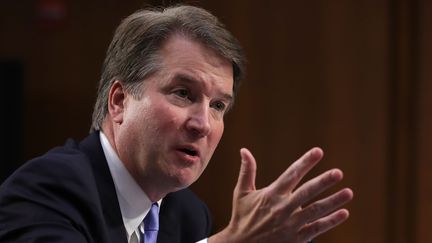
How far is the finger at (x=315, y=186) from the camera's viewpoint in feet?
4.49

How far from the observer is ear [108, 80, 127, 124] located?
1.87m

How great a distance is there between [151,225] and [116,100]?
34cm

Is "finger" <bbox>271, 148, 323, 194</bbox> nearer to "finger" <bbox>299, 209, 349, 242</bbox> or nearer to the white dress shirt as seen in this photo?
"finger" <bbox>299, 209, 349, 242</bbox>

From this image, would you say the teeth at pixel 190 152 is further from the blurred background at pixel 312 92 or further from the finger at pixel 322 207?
the blurred background at pixel 312 92

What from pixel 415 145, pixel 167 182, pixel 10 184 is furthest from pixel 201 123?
pixel 415 145

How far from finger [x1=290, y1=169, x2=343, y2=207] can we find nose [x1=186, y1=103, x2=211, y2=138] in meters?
0.38

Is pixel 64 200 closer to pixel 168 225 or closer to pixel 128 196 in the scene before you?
pixel 128 196

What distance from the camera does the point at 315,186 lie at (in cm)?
139

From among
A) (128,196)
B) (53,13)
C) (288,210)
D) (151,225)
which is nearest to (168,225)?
(151,225)

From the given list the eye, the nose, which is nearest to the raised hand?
the nose

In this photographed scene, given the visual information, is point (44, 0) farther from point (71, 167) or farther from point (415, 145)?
point (71, 167)

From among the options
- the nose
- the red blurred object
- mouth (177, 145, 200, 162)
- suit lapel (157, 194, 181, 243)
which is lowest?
the red blurred object

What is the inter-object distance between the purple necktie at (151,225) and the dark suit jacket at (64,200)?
16 cm

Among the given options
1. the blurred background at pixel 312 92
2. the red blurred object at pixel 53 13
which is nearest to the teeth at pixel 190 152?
the blurred background at pixel 312 92
